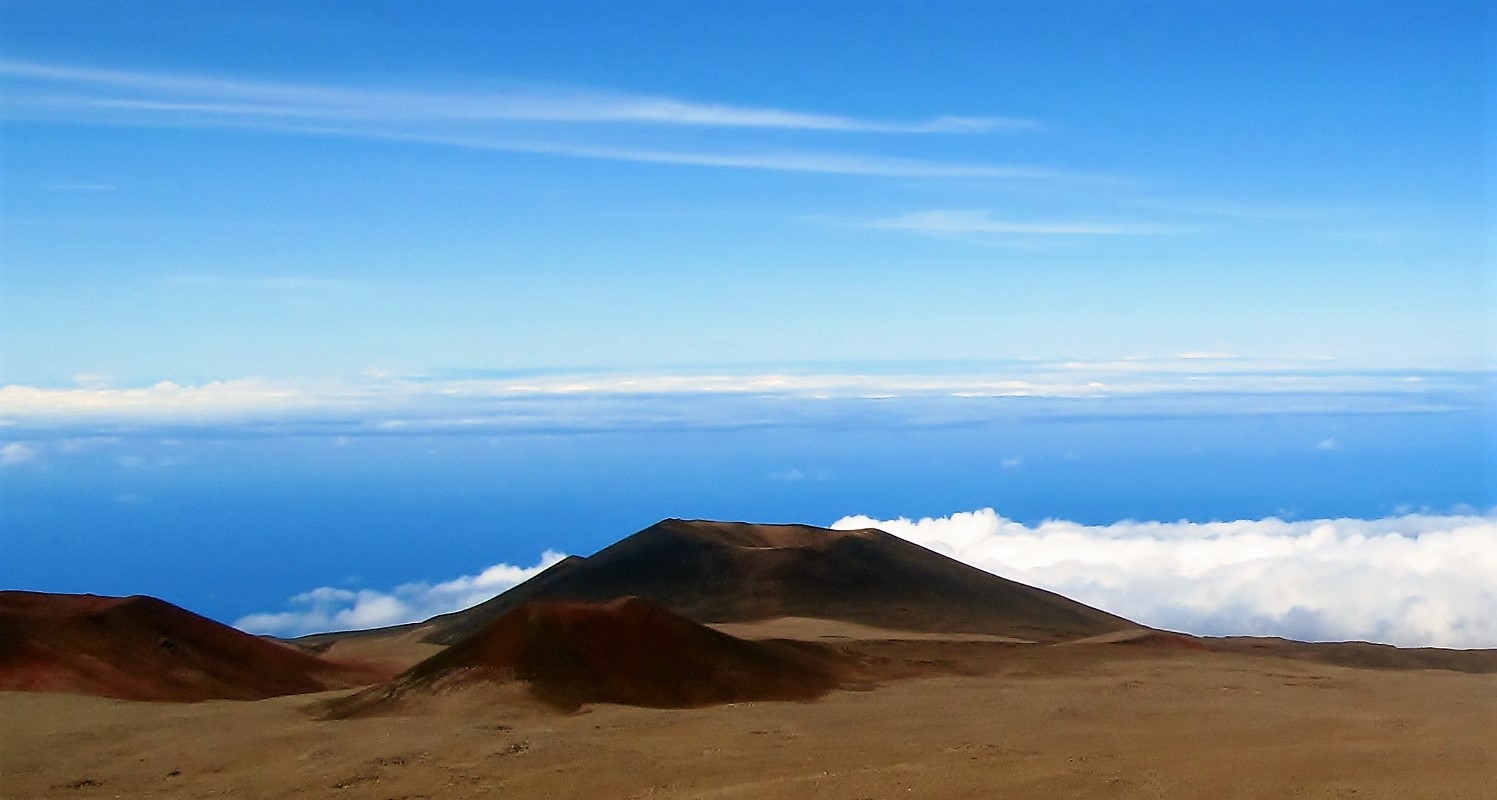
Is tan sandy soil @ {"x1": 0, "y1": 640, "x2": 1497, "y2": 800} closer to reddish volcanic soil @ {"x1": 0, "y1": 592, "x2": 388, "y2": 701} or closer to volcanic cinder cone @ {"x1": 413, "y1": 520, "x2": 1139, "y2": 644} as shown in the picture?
reddish volcanic soil @ {"x1": 0, "y1": 592, "x2": 388, "y2": 701}

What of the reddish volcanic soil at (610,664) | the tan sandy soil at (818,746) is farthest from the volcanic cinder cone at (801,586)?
the tan sandy soil at (818,746)

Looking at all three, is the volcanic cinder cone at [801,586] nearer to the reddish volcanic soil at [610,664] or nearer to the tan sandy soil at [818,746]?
the reddish volcanic soil at [610,664]

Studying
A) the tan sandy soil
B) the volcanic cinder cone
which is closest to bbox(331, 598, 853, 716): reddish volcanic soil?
the tan sandy soil

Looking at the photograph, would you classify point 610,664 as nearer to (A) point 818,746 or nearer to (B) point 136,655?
(A) point 818,746

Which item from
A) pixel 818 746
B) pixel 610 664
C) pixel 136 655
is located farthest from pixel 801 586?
pixel 818 746

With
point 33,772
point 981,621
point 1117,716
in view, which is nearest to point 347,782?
point 33,772

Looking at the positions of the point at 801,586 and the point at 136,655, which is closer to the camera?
the point at 136,655

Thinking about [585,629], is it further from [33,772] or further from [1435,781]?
[1435,781]
